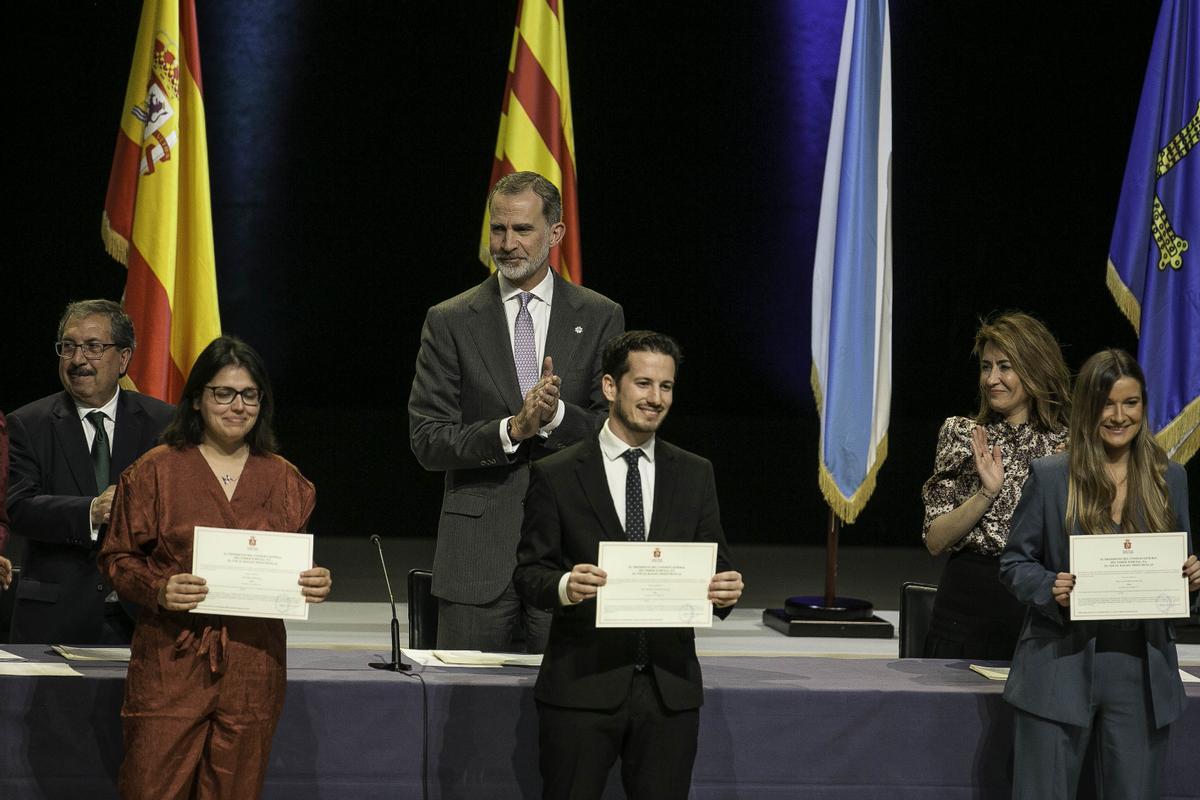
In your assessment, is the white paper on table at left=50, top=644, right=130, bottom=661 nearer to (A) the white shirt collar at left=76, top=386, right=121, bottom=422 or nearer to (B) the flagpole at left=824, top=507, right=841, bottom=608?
(A) the white shirt collar at left=76, top=386, right=121, bottom=422

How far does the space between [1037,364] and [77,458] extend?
2.70 m

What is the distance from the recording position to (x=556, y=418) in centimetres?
358

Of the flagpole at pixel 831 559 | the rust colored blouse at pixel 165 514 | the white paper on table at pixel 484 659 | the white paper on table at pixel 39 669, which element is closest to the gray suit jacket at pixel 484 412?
the white paper on table at pixel 484 659

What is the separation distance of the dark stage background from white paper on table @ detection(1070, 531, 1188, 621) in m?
6.29

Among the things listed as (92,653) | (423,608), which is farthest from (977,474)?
(92,653)

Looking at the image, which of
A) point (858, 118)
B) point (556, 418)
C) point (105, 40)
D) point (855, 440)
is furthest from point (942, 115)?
point (556, 418)

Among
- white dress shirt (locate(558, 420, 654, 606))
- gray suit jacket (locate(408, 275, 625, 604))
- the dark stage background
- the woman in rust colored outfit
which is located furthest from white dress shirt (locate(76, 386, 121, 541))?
the dark stage background

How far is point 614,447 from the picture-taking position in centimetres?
301

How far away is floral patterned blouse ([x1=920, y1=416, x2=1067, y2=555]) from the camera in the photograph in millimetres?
3959

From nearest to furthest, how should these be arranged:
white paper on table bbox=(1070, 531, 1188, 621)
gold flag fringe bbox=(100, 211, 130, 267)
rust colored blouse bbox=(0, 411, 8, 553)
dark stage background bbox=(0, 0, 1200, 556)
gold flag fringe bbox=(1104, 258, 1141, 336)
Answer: white paper on table bbox=(1070, 531, 1188, 621) < rust colored blouse bbox=(0, 411, 8, 553) < gold flag fringe bbox=(1104, 258, 1141, 336) < gold flag fringe bbox=(100, 211, 130, 267) < dark stage background bbox=(0, 0, 1200, 556)

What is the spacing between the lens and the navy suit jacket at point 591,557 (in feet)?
9.51

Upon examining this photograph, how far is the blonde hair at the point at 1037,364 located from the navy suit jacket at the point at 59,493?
93.5 inches

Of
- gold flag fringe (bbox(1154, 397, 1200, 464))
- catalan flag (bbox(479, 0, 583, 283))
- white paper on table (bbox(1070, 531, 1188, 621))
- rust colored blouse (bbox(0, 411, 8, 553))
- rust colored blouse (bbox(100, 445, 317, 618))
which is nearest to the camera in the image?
rust colored blouse (bbox(100, 445, 317, 618))

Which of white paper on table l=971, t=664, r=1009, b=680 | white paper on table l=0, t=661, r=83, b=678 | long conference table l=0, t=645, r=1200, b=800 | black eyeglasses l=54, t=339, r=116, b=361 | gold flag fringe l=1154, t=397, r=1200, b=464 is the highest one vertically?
black eyeglasses l=54, t=339, r=116, b=361
